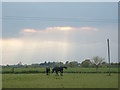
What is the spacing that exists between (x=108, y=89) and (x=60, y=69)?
60.0ft

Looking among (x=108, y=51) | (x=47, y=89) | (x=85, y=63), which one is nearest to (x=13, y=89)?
(x=47, y=89)

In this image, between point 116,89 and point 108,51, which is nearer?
point 116,89

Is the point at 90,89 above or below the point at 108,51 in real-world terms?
below

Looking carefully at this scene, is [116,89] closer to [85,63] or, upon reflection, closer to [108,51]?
[108,51]

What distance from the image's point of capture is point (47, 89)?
17219 millimetres

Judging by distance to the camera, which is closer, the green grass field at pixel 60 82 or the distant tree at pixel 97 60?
the green grass field at pixel 60 82

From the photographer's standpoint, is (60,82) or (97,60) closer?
(60,82)

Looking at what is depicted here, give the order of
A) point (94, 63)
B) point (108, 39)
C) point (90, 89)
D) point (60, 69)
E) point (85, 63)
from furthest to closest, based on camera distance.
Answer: point (85, 63)
point (94, 63)
point (108, 39)
point (60, 69)
point (90, 89)

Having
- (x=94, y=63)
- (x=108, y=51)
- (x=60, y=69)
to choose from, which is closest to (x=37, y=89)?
(x=60, y=69)

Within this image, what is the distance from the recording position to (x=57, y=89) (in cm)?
1727

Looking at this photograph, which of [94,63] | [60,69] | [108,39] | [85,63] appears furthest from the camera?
[85,63]

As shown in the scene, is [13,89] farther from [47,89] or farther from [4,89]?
[47,89]

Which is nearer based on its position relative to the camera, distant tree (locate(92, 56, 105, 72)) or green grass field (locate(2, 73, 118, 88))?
green grass field (locate(2, 73, 118, 88))

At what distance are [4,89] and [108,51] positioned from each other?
2279 centimetres
